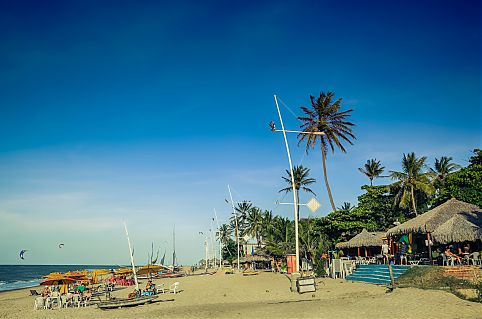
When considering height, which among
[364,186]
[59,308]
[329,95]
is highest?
[329,95]

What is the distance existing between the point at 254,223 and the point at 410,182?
38923mm

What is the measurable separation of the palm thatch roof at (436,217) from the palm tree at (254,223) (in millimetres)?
51340

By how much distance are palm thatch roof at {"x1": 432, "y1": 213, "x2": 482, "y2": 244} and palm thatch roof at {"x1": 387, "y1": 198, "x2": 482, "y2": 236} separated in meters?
1.50

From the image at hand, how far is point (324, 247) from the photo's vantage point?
4081 cm

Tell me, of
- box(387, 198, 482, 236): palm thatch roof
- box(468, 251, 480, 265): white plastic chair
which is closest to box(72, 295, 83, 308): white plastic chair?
box(387, 198, 482, 236): palm thatch roof

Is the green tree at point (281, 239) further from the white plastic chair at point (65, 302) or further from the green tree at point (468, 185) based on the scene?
the white plastic chair at point (65, 302)

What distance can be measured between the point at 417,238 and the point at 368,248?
6988 mm

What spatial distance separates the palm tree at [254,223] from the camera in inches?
3081

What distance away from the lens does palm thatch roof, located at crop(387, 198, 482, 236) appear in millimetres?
25250

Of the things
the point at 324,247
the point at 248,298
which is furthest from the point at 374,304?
the point at 324,247

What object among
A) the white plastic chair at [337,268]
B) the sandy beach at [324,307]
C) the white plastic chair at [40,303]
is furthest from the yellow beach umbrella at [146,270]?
the white plastic chair at [337,268]

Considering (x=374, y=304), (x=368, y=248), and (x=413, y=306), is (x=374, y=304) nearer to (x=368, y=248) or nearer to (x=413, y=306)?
(x=413, y=306)

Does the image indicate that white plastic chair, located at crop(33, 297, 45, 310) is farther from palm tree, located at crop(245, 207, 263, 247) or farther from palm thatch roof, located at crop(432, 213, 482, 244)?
palm tree, located at crop(245, 207, 263, 247)

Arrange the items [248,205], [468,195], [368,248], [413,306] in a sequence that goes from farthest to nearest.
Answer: [248,205] < [368,248] < [468,195] < [413,306]
